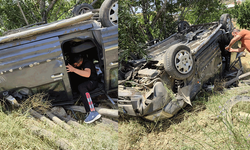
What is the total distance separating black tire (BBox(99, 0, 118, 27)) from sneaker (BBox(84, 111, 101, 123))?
1.32m

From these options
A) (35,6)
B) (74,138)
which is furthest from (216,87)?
(35,6)

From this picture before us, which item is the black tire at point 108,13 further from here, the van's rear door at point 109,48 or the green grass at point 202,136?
the green grass at point 202,136

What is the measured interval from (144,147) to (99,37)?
167 cm

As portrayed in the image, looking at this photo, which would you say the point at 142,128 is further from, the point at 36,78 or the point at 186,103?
the point at 36,78

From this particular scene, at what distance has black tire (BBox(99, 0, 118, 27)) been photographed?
7.95 feet

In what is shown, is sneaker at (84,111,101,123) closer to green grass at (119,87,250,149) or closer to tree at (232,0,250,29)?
green grass at (119,87,250,149)

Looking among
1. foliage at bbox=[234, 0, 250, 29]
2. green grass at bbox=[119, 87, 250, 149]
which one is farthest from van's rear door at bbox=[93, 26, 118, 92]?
foliage at bbox=[234, 0, 250, 29]

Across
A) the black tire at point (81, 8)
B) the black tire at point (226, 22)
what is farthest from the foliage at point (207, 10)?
the black tire at point (81, 8)

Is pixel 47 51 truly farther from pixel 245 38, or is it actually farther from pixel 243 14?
pixel 243 14

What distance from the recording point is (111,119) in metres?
2.45

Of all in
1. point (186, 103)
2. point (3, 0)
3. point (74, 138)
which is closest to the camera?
point (74, 138)

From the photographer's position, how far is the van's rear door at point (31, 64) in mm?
2680

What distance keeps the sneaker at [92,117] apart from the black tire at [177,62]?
4.17 ft

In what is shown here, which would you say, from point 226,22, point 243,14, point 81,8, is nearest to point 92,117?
point 81,8
